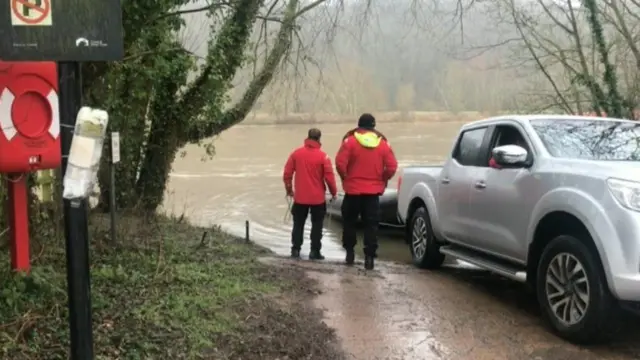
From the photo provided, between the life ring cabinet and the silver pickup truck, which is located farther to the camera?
the silver pickup truck

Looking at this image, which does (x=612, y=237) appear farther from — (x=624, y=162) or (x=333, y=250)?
(x=333, y=250)

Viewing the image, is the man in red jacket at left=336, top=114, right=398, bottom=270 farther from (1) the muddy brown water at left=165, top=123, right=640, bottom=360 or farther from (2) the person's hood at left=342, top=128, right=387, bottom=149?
(1) the muddy brown water at left=165, top=123, right=640, bottom=360

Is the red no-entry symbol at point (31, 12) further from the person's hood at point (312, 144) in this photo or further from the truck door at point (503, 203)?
the person's hood at point (312, 144)

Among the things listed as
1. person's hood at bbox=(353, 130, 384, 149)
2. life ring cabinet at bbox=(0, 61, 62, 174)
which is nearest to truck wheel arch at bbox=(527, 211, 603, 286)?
person's hood at bbox=(353, 130, 384, 149)

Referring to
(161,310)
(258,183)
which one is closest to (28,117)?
(161,310)

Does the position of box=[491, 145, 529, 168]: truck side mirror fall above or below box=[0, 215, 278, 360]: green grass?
above

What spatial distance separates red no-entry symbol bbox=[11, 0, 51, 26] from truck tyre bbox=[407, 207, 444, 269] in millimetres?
A: 6227

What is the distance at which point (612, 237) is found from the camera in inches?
198

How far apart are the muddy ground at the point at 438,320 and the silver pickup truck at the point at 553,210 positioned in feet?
1.02

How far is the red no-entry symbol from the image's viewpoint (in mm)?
3002

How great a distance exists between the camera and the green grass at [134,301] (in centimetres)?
420

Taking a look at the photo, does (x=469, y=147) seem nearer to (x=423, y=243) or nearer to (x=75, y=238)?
(x=423, y=243)

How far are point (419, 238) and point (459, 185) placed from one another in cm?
158

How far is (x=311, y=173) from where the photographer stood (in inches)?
393
